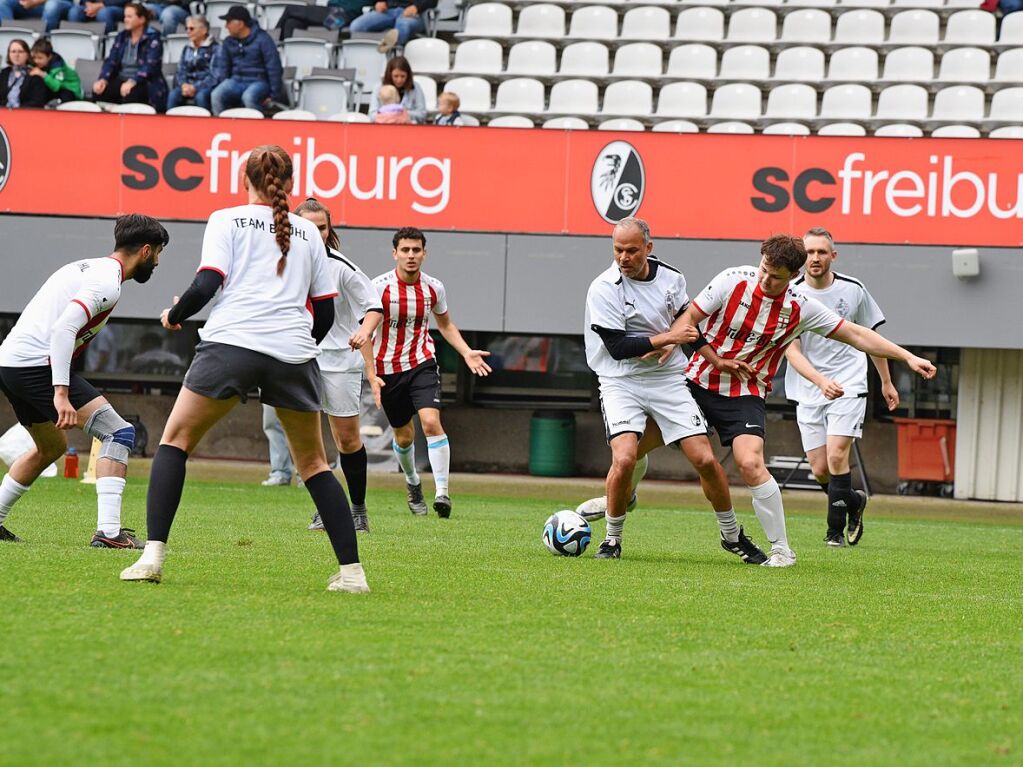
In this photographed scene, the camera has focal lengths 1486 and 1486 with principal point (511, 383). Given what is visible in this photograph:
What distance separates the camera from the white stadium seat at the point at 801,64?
20.0 meters

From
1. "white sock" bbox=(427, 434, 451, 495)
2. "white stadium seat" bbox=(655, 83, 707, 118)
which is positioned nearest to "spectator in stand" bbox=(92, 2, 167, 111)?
"white stadium seat" bbox=(655, 83, 707, 118)

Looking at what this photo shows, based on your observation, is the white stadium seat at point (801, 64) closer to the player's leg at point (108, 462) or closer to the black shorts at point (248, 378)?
the player's leg at point (108, 462)

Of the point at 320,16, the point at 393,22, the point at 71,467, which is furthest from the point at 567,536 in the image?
the point at 320,16

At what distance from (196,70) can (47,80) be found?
1804mm

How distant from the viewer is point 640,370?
28.5ft

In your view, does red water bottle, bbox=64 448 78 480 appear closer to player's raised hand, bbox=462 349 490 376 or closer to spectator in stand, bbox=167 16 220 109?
spectator in stand, bbox=167 16 220 109

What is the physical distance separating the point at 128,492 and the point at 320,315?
8313mm

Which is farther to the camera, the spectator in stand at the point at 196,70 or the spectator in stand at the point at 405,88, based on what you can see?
the spectator in stand at the point at 196,70

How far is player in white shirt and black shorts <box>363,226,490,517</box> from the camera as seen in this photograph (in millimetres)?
11602

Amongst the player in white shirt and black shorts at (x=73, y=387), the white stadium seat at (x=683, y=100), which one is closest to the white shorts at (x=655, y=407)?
the player in white shirt and black shorts at (x=73, y=387)

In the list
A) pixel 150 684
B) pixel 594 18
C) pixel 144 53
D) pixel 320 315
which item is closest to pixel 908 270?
pixel 594 18

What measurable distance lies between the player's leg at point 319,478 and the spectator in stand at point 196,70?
1325cm

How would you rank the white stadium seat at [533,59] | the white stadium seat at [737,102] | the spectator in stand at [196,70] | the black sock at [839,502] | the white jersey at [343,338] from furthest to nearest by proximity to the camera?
the white stadium seat at [533,59] → the white stadium seat at [737,102] → the spectator in stand at [196,70] → the black sock at [839,502] → the white jersey at [343,338]

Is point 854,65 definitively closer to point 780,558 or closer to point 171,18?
point 171,18
